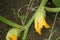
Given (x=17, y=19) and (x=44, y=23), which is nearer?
(x=44, y=23)

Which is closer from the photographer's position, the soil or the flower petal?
the flower petal

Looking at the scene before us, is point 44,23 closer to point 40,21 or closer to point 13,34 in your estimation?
point 40,21

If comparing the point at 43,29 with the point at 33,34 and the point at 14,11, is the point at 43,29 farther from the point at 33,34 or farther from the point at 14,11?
the point at 14,11

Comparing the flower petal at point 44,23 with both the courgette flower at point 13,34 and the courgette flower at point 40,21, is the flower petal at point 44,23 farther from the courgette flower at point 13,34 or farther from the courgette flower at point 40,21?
the courgette flower at point 13,34

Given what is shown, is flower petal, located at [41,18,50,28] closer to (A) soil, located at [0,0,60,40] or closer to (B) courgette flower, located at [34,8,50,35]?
(B) courgette flower, located at [34,8,50,35]

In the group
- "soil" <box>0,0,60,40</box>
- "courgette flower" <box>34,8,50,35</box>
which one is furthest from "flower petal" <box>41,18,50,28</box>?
"soil" <box>0,0,60,40</box>

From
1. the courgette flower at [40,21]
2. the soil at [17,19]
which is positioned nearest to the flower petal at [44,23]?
the courgette flower at [40,21]

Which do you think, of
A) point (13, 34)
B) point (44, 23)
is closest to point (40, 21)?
point (44, 23)
